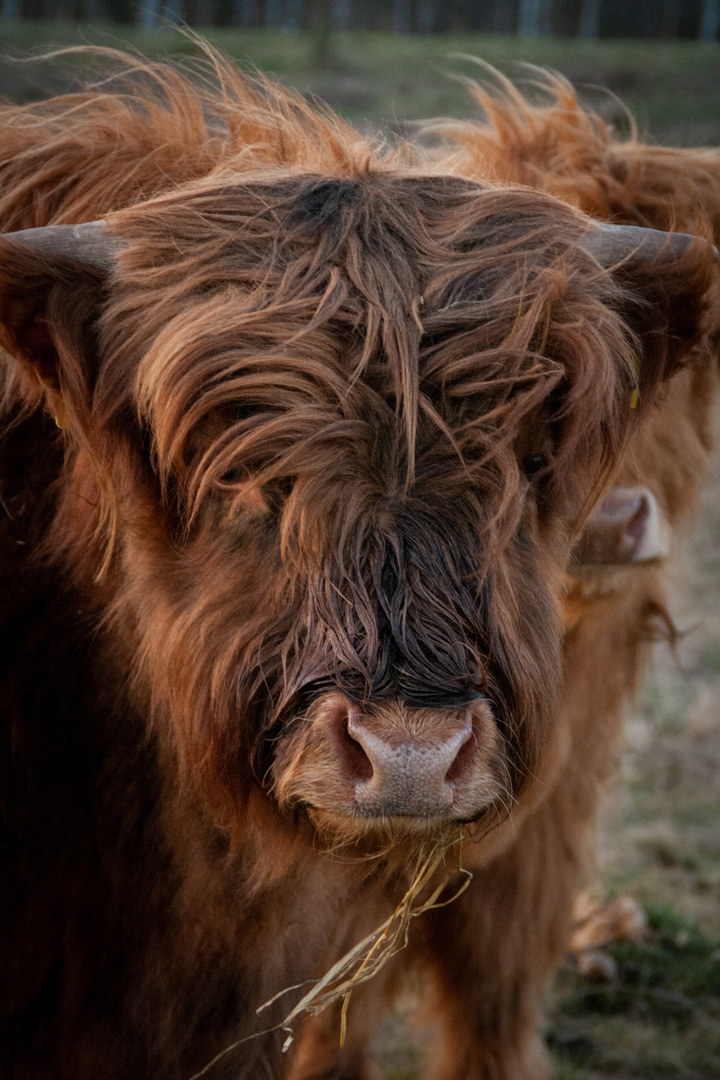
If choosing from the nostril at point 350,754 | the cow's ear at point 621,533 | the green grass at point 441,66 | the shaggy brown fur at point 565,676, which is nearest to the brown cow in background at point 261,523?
the nostril at point 350,754

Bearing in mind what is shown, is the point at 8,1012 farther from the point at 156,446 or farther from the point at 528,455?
the point at 528,455

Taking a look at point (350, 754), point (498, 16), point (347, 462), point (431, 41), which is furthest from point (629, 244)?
point (498, 16)

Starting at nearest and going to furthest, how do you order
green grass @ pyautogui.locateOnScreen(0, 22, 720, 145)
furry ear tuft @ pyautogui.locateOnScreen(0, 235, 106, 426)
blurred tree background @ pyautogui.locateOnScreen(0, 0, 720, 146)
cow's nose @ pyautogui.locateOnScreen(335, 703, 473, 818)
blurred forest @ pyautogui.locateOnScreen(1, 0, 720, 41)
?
cow's nose @ pyautogui.locateOnScreen(335, 703, 473, 818)
furry ear tuft @ pyautogui.locateOnScreen(0, 235, 106, 426)
green grass @ pyautogui.locateOnScreen(0, 22, 720, 145)
blurred tree background @ pyautogui.locateOnScreen(0, 0, 720, 146)
blurred forest @ pyautogui.locateOnScreen(1, 0, 720, 41)

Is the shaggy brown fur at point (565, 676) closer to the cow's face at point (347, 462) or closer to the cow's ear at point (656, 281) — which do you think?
the cow's ear at point (656, 281)

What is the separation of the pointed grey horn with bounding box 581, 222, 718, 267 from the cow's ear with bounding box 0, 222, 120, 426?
991 millimetres

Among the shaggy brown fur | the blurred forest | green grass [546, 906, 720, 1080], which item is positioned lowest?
green grass [546, 906, 720, 1080]

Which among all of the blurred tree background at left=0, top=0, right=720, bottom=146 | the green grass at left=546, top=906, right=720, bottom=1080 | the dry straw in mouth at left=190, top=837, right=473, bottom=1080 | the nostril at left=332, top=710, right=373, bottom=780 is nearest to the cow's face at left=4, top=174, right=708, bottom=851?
the nostril at left=332, top=710, right=373, bottom=780

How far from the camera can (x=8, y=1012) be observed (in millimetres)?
2412

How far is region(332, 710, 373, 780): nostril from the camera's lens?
1.81m

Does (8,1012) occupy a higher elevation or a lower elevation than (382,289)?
lower

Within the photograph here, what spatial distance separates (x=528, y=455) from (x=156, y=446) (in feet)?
2.38

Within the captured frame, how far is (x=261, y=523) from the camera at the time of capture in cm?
205

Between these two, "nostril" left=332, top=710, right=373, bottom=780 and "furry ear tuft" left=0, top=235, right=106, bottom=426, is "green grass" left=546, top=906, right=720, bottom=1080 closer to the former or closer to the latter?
"nostril" left=332, top=710, right=373, bottom=780

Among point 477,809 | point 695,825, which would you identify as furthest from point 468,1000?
point 477,809
